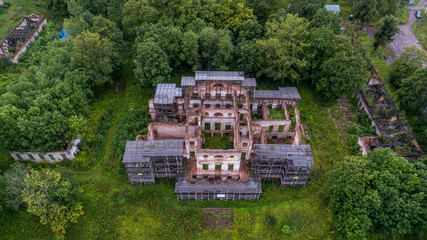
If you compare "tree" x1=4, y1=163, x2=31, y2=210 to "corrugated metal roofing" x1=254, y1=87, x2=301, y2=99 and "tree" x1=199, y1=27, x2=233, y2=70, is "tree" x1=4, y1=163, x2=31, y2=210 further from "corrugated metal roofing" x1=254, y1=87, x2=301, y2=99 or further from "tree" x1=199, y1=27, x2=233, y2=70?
"corrugated metal roofing" x1=254, y1=87, x2=301, y2=99

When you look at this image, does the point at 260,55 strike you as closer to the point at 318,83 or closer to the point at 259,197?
the point at 318,83

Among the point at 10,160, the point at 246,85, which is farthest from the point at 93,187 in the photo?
the point at 246,85

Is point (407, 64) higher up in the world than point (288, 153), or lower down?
higher up

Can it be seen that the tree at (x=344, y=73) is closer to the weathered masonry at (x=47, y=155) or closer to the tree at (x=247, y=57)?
the tree at (x=247, y=57)

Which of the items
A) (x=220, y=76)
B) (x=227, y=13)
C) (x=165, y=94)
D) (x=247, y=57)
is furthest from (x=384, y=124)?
(x=165, y=94)

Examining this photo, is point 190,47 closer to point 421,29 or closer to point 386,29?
point 386,29

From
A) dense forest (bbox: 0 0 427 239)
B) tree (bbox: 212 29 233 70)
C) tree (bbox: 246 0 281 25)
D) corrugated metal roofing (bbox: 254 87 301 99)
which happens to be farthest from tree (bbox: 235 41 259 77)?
tree (bbox: 246 0 281 25)
